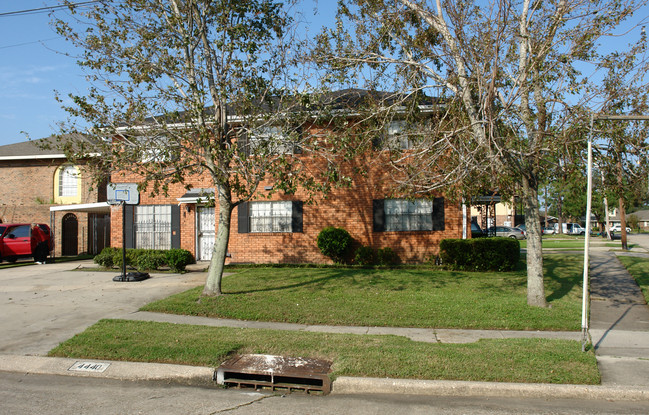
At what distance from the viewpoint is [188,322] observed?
29.9 ft

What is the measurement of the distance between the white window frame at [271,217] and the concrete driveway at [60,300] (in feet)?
9.54

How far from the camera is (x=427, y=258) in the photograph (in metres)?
16.4

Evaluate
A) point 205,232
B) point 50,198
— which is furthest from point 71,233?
point 205,232

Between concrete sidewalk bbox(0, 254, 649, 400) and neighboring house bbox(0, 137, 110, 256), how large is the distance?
53.4 ft

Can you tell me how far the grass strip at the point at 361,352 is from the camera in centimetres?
619

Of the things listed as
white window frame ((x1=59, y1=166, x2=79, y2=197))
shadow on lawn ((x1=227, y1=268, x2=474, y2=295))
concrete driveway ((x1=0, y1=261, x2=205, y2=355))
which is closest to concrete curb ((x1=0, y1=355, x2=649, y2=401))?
concrete driveway ((x1=0, y1=261, x2=205, y2=355))

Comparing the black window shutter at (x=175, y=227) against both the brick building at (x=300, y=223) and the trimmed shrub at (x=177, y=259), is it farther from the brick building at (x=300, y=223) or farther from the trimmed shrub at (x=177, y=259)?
the trimmed shrub at (x=177, y=259)

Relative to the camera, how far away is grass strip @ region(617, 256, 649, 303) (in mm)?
12827

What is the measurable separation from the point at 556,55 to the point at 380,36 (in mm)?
3843

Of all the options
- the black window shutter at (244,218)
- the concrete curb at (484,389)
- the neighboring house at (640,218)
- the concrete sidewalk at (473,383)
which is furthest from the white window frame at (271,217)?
the neighboring house at (640,218)

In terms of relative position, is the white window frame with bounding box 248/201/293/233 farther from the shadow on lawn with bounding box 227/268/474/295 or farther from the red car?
the red car

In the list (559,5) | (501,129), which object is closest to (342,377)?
(501,129)

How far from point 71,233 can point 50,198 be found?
223cm

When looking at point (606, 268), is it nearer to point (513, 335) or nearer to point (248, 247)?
point (513, 335)
